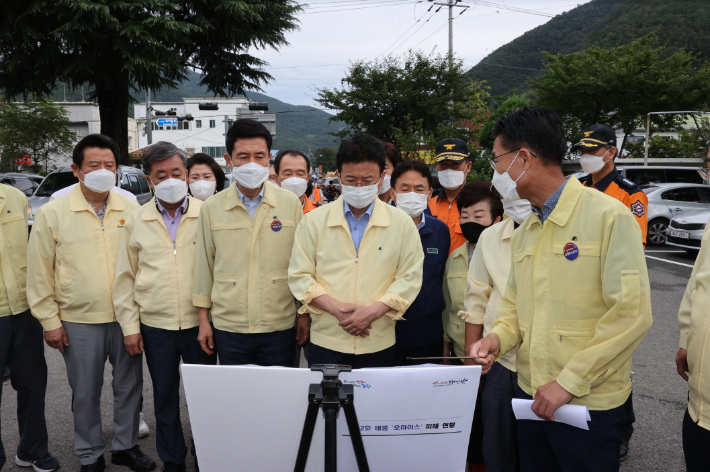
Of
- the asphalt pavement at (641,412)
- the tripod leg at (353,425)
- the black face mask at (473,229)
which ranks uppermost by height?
the black face mask at (473,229)

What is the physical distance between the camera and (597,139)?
386 cm

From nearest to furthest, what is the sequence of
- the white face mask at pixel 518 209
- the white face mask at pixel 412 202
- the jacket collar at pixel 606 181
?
the white face mask at pixel 518 209 < the white face mask at pixel 412 202 < the jacket collar at pixel 606 181

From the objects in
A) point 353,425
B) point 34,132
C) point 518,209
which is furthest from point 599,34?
point 353,425

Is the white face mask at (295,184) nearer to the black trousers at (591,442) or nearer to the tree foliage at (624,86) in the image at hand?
the black trousers at (591,442)

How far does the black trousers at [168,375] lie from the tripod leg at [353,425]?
1.84m

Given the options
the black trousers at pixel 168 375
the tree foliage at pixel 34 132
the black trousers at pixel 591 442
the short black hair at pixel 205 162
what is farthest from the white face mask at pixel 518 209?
the tree foliage at pixel 34 132

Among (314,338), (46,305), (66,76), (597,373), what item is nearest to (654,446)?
(597,373)

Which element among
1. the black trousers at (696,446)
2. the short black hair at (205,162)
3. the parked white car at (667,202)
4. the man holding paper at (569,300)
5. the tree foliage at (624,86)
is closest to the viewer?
the man holding paper at (569,300)

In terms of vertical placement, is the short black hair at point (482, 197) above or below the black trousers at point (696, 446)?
above

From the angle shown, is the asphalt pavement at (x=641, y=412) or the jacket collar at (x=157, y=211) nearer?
the jacket collar at (x=157, y=211)

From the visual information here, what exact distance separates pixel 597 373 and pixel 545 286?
333 mm

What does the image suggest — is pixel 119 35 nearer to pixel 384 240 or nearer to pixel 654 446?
pixel 384 240

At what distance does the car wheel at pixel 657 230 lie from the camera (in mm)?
12250

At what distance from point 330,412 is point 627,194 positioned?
10.8ft
